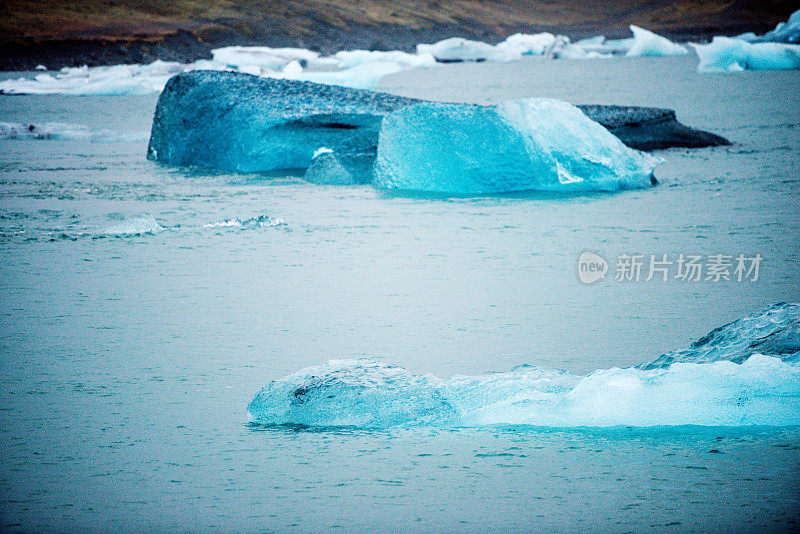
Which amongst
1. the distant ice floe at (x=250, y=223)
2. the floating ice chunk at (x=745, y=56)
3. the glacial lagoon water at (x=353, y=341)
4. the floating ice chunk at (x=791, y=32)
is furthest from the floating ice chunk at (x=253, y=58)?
the distant ice floe at (x=250, y=223)

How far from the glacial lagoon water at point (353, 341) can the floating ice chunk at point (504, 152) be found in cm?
14

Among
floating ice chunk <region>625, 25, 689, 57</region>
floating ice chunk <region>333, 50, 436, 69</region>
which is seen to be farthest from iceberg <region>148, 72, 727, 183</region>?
floating ice chunk <region>625, 25, 689, 57</region>

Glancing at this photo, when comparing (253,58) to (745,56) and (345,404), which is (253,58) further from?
(345,404)

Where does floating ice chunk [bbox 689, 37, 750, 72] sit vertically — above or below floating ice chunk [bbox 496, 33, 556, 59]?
below

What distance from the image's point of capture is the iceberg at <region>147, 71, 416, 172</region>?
5406 mm

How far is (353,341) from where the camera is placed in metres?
2.09

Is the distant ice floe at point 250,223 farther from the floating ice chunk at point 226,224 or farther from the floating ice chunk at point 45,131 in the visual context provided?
the floating ice chunk at point 45,131

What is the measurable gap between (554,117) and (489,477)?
321cm

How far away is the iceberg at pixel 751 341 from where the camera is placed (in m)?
1.73

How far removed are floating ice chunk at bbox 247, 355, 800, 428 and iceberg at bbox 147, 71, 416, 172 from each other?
384 centimetres

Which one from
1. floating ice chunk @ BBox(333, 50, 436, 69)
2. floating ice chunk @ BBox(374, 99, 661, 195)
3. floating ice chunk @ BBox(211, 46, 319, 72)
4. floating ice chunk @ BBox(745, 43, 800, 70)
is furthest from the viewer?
floating ice chunk @ BBox(333, 50, 436, 69)

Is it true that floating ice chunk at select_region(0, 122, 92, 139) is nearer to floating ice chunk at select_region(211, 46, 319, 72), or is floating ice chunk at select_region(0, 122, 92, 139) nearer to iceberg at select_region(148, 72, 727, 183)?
iceberg at select_region(148, 72, 727, 183)

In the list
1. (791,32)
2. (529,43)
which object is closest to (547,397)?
(791,32)

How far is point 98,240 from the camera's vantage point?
3.25 metres
